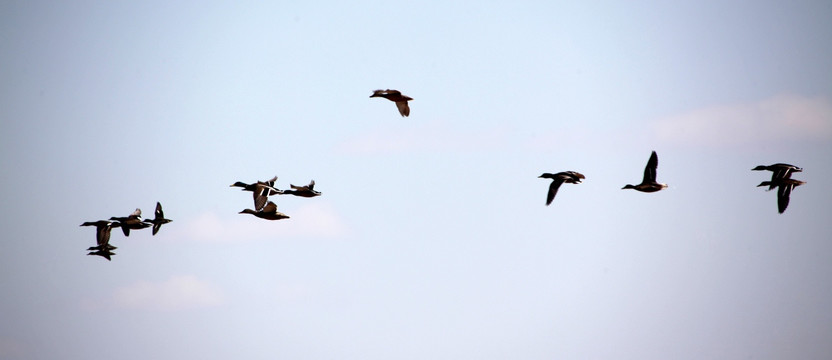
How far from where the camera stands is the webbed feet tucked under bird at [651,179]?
5769 cm

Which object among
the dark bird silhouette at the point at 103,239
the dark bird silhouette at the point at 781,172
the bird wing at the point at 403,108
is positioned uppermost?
the bird wing at the point at 403,108

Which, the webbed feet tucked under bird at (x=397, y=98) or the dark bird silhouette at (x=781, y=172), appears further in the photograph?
the webbed feet tucked under bird at (x=397, y=98)

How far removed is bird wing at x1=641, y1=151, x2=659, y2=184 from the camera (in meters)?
57.8

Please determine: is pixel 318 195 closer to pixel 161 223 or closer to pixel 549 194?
pixel 161 223

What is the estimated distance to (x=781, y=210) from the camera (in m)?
56.1

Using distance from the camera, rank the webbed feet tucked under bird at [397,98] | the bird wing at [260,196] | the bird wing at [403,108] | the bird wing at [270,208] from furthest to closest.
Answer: the bird wing at [403,108]
the webbed feet tucked under bird at [397,98]
the bird wing at [270,208]
the bird wing at [260,196]

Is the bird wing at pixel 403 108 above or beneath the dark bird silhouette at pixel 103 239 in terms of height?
above

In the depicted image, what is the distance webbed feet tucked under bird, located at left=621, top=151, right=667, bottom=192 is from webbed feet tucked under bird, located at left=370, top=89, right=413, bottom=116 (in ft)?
39.2

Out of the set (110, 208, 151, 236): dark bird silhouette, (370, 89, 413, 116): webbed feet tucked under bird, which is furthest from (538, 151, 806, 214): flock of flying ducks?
(110, 208, 151, 236): dark bird silhouette

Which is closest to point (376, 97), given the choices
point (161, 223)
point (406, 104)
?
point (406, 104)

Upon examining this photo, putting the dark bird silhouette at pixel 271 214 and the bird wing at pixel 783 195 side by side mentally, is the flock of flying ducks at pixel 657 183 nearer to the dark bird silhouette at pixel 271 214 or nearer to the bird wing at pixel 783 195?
the bird wing at pixel 783 195

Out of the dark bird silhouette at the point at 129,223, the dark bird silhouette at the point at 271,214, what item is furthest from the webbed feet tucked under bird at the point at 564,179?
the dark bird silhouette at the point at 129,223

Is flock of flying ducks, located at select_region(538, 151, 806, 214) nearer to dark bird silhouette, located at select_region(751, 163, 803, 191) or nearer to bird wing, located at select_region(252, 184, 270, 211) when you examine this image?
dark bird silhouette, located at select_region(751, 163, 803, 191)

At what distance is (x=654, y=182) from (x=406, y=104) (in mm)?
12854
